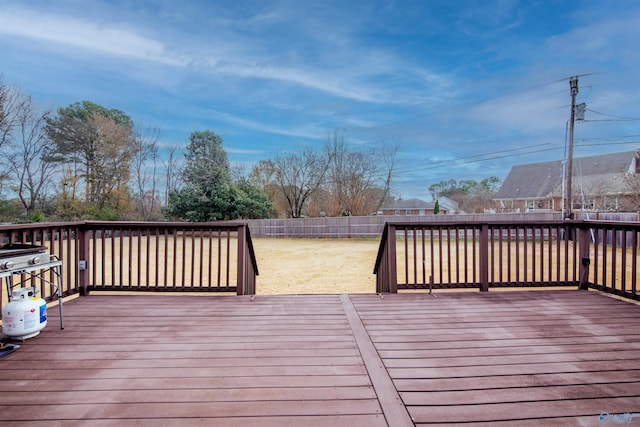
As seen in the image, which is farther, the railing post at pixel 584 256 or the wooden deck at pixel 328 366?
the railing post at pixel 584 256

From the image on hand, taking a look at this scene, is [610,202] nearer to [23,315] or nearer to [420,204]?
[420,204]

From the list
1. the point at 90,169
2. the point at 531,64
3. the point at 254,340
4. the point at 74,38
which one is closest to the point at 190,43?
the point at 74,38

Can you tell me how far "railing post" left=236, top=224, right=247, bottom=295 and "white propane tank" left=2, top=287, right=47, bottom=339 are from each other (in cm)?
166

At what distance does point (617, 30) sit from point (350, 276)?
27.5 ft

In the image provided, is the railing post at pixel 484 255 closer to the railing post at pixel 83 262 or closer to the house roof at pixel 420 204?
the railing post at pixel 83 262

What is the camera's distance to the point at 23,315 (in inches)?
85.9

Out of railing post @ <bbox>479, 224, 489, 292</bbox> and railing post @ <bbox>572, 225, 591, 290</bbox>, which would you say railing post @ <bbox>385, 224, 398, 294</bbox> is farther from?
railing post @ <bbox>572, 225, 591, 290</bbox>

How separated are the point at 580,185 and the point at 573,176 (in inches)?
183

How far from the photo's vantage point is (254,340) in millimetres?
2262

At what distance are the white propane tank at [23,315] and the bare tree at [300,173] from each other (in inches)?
645

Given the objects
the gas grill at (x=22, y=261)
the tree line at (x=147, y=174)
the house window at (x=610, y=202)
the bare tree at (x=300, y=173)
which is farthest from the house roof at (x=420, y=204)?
the gas grill at (x=22, y=261)

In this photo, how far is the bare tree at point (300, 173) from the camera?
1866 cm

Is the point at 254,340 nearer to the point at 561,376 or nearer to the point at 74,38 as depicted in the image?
the point at 561,376

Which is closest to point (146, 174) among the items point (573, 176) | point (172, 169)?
point (172, 169)
